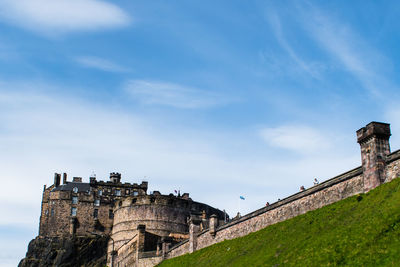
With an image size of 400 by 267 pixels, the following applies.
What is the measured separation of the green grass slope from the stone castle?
3.51ft

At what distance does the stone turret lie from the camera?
2864cm

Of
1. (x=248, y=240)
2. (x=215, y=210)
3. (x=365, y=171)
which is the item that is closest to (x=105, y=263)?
(x=215, y=210)

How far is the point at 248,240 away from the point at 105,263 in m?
42.4

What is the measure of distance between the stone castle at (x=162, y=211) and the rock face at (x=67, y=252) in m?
1.52

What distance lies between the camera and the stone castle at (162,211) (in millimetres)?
29656

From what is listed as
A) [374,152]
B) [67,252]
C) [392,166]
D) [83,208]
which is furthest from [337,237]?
[83,208]

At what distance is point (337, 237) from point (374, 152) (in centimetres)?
556

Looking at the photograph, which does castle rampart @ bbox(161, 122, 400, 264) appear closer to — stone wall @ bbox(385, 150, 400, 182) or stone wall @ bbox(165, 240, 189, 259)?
stone wall @ bbox(385, 150, 400, 182)

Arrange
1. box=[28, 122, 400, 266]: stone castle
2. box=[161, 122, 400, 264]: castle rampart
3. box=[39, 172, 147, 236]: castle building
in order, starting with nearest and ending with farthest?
box=[161, 122, 400, 264]: castle rampart < box=[28, 122, 400, 266]: stone castle < box=[39, 172, 147, 236]: castle building

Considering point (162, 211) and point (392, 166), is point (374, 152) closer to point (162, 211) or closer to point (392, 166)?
point (392, 166)

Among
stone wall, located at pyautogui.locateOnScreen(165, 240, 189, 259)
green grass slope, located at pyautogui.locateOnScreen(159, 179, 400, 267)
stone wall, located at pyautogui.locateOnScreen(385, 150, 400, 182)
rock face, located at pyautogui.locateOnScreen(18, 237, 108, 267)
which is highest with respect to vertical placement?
rock face, located at pyautogui.locateOnScreen(18, 237, 108, 267)

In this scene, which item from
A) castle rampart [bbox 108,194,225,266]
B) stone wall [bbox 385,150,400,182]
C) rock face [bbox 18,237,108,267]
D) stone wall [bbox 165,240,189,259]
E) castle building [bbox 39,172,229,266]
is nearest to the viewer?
stone wall [bbox 385,150,400,182]

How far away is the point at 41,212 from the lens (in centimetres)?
8975

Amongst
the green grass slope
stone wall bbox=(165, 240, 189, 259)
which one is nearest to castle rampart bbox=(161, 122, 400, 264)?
the green grass slope
